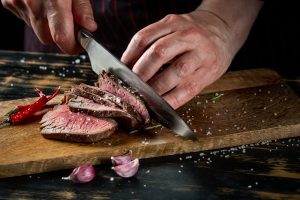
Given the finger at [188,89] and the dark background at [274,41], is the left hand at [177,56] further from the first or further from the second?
the dark background at [274,41]

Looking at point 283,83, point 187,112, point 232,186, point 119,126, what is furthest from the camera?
point 283,83

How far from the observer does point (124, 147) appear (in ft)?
6.67

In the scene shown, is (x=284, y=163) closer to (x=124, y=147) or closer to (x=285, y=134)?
(x=285, y=134)

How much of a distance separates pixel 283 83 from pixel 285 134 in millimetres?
452

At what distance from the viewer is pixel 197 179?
6.37 ft

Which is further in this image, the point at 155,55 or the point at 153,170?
the point at 155,55

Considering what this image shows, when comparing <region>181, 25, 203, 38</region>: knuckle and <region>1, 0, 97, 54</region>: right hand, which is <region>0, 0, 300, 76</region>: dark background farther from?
<region>1, 0, 97, 54</region>: right hand

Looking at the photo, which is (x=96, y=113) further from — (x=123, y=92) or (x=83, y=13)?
(x=83, y=13)

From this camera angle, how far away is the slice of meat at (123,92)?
84.0 inches

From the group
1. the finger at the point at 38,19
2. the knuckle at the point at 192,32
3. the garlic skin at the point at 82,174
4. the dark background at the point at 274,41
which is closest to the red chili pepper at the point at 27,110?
the finger at the point at 38,19

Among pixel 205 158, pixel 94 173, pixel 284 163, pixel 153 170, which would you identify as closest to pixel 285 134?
pixel 284 163

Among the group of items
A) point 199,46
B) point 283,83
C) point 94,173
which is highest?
point 199,46

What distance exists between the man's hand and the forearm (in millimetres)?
29

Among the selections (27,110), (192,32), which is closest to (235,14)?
(192,32)
